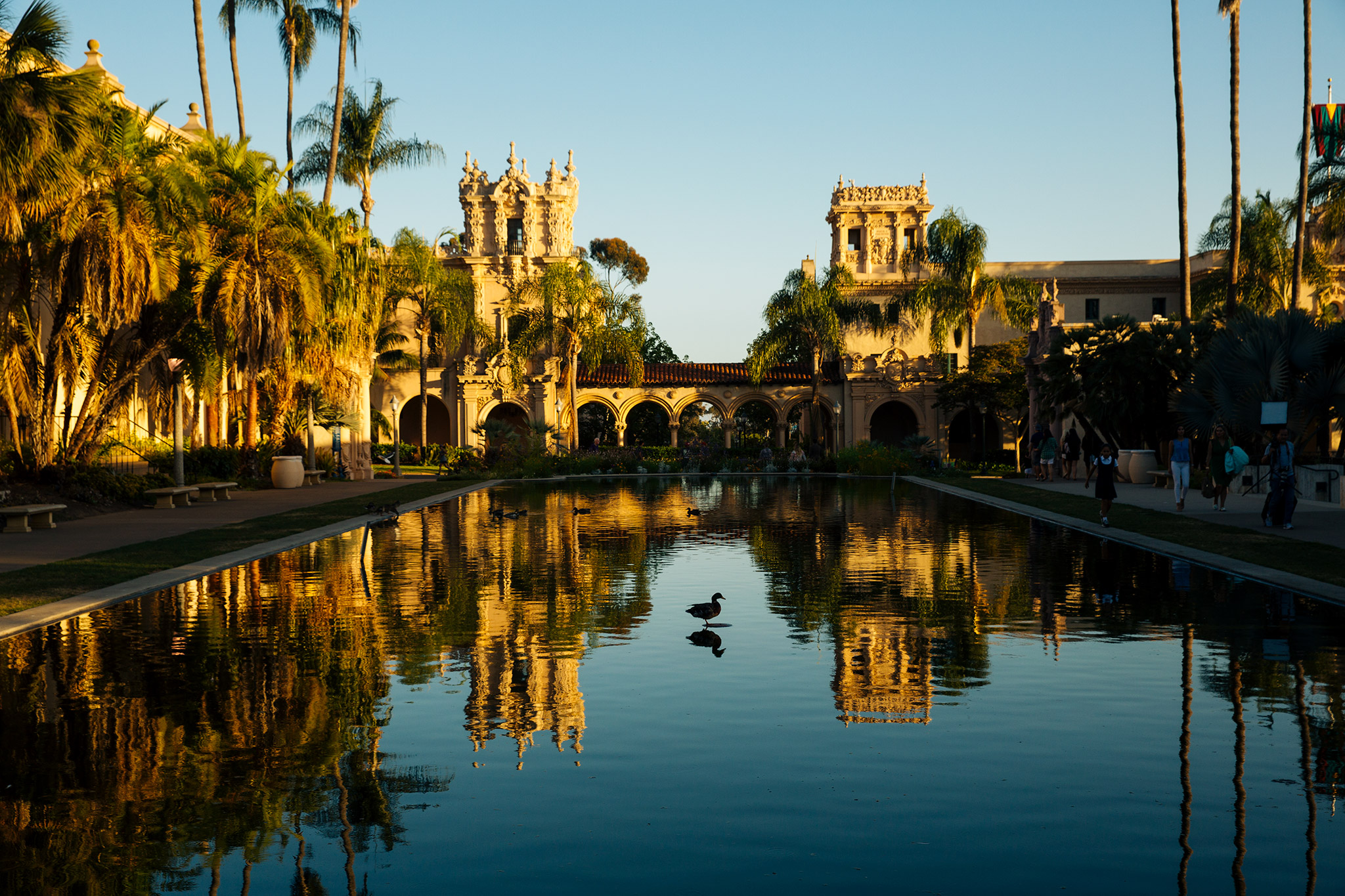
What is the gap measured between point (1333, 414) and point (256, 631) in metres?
25.1

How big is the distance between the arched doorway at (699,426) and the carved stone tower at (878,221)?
11173 mm

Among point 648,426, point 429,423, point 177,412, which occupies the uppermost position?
point 177,412

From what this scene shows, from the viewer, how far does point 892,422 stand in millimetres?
62188

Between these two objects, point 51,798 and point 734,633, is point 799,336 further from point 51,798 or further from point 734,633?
point 51,798

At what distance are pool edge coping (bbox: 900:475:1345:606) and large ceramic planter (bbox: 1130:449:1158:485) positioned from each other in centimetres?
1051

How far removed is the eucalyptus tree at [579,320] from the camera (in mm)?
51562

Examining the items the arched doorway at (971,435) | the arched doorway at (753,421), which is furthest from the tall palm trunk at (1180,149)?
the arched doorway at (753,421)

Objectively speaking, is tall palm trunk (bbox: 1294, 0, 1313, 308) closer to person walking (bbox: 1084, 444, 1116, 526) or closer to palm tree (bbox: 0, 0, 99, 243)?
person walking (bbox: 1084, 444, 1116, 526)

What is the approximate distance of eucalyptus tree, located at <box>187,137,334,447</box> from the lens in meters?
27.0

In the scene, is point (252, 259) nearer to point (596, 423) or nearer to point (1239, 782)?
point (1239, 782)

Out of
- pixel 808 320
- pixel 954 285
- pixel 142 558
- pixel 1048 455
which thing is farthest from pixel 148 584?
pixel 954 285

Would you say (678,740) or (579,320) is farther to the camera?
(579,320)

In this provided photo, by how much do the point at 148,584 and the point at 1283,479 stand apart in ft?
52.2

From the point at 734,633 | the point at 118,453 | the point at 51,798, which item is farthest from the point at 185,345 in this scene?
the point at 51,798
